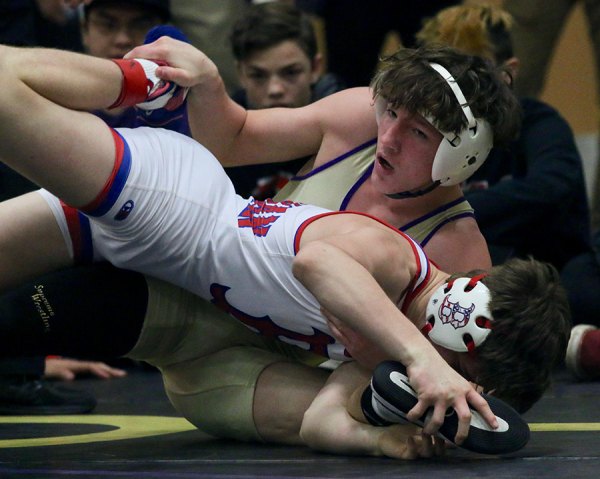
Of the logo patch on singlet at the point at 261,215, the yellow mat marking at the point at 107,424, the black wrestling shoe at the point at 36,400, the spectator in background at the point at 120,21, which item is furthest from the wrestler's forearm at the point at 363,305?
the spectator in background at the point at 120,21

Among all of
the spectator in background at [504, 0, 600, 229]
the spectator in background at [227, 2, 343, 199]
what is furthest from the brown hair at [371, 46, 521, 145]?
the spectator in background at [504, 0, 600, 229]

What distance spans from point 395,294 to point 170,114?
28.5 inches

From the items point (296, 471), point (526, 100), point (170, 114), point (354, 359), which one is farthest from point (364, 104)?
point (526, 100)

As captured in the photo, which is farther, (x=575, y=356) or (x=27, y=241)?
(x=575, y=356)

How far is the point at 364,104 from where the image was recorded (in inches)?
131

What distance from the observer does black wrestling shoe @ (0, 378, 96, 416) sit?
4.01 m

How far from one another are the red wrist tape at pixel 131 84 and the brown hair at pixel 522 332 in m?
0.88

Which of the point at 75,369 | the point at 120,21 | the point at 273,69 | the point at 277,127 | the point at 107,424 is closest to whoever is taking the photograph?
the point at 277,127

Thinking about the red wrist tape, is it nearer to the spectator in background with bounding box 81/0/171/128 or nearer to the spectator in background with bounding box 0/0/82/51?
the spectator in background with bounding box 0/0/82/51

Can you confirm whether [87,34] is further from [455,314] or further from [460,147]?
[455,314]

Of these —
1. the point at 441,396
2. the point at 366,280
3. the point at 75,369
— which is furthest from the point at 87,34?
the point at 441,396

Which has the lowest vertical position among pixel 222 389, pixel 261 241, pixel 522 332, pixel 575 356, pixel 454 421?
pixel 575 356

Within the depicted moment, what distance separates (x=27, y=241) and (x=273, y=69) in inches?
94.7

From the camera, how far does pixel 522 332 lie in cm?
270
